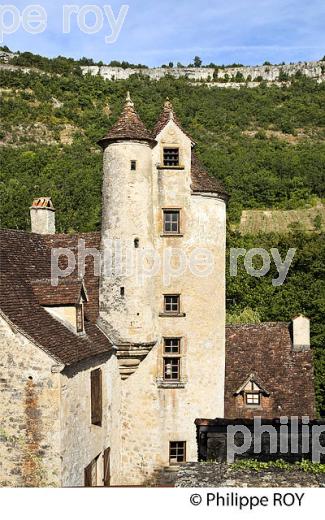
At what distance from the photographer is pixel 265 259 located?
48281 mm

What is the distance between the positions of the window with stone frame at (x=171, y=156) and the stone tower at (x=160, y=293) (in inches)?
1.6

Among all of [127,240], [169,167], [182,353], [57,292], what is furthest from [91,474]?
[169,167]

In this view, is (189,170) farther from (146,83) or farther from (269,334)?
(146,83)

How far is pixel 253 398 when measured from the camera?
24141 mm

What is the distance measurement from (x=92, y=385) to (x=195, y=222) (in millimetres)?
8060

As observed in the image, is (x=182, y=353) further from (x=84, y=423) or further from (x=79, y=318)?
(x=84, y=423)

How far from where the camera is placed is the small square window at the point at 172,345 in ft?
75.7

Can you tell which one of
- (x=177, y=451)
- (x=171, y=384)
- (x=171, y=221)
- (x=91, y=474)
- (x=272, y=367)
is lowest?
(x=177, y=451)

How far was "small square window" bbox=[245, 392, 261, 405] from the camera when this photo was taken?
24.1 meters

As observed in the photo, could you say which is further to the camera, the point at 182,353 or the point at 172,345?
the point at 172,345

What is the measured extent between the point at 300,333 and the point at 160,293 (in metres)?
7.32

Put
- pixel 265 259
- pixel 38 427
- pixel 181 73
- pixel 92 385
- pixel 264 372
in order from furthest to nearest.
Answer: pixel 181 73, pixel 265 259, pixel 264 372, pixel 92 385, pixel 38 427

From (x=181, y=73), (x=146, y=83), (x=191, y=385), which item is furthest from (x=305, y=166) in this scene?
(x=191, y=385)

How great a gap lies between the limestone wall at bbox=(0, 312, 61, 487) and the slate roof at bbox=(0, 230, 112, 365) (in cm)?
51
